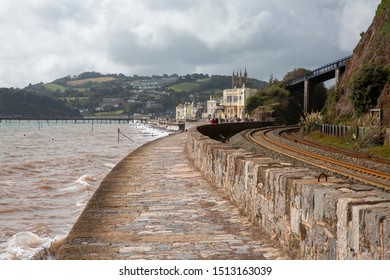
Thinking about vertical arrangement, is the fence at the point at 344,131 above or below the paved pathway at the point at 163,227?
above

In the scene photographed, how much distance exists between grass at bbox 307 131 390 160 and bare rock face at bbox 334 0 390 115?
11.6 ft

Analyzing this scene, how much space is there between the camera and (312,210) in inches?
162

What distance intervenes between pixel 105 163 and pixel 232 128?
16.8 m

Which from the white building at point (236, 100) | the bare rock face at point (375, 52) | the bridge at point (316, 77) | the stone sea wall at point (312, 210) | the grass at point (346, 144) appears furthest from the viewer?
the white building at point (236, 100)

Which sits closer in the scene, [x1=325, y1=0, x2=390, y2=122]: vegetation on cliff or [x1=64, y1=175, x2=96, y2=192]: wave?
[x1=64, y1=175, x2=96, y2=192]: wave

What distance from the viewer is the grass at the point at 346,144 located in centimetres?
1694

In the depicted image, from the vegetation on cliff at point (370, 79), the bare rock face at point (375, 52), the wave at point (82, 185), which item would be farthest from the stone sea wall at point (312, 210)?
the bare rock face at point (375, 52)

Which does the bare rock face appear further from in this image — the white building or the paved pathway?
the white building

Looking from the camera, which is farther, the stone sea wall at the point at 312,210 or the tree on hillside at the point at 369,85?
the tree on hillside at the point at 369,85

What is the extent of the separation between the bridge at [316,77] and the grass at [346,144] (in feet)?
85.7

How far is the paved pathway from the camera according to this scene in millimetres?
4840

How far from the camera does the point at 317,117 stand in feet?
110

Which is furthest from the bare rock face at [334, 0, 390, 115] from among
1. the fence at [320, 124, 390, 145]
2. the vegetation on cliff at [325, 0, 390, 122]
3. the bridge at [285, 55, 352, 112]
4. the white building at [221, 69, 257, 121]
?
the white building at [221, 69, 257, 121]

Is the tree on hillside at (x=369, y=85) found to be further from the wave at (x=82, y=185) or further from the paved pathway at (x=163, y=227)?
the paved pathway at (x=163, y=227)
